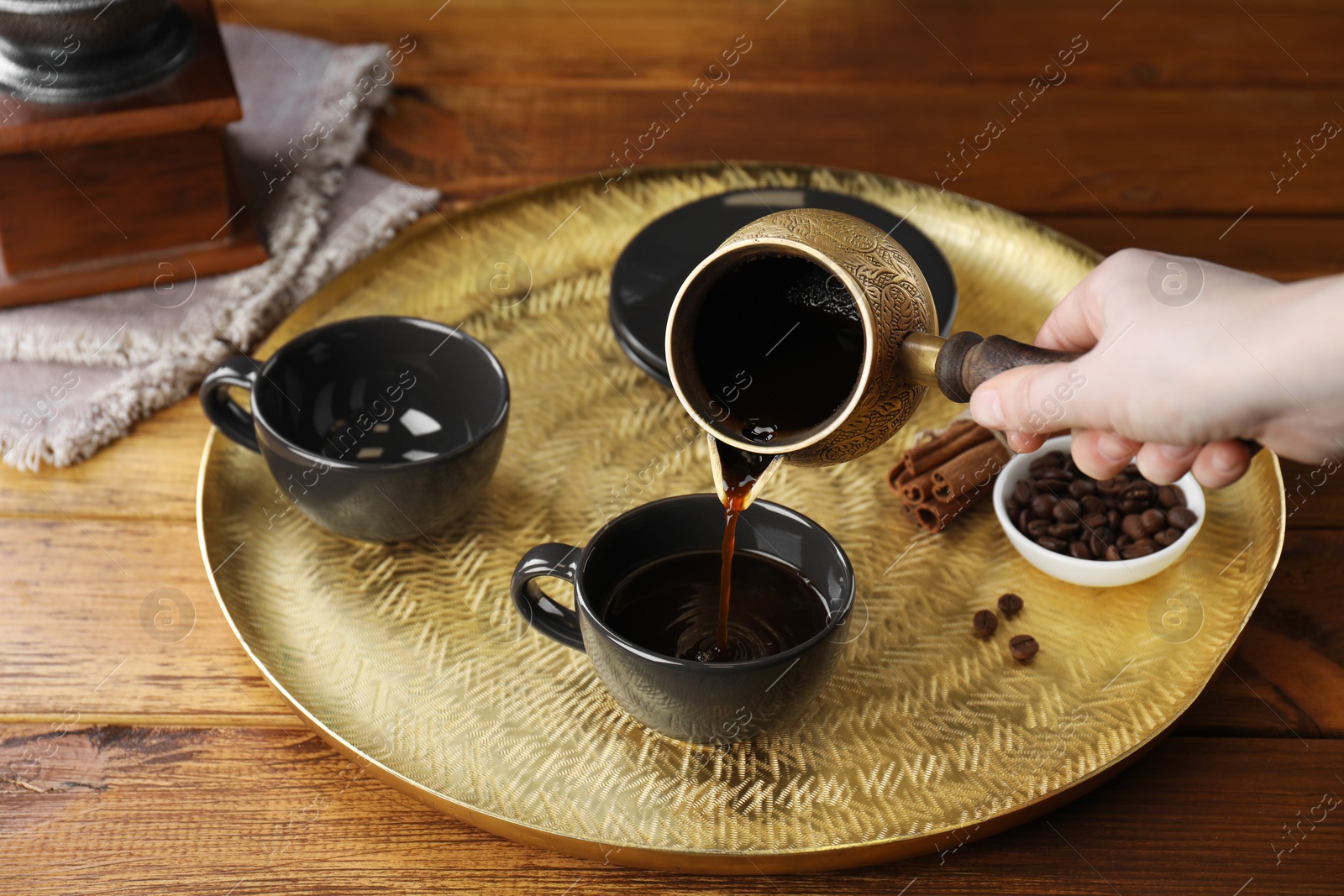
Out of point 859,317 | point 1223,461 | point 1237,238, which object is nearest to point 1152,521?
point 1223,461

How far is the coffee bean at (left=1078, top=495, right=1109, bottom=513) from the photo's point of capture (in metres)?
1.10

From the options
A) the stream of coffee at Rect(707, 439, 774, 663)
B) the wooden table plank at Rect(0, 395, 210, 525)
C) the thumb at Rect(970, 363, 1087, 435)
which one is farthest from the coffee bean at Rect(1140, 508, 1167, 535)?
the wooden table plank at Rect(0, 395, 210, 525)

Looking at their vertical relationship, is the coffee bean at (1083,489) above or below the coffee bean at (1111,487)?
below

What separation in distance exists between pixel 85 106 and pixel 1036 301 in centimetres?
111

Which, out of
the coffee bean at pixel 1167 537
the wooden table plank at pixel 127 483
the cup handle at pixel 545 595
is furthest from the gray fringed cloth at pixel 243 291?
the coffee bean at pixel 1167 537

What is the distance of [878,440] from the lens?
0.97 metres

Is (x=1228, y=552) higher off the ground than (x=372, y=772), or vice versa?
(x=1228, y=552)

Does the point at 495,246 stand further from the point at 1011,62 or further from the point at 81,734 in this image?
the point at 1011,62

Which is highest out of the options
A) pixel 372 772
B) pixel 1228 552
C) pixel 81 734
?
pixel 1228 552

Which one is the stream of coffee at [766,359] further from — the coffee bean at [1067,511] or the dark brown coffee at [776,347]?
the coffee bean at [1067,511]

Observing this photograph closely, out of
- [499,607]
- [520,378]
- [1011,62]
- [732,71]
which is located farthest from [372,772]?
[1011,62]

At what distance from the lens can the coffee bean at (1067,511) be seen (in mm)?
1102

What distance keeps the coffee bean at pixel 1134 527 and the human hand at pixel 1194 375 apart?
0.16 m

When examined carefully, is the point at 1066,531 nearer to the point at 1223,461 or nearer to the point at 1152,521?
the point at 1152,521
